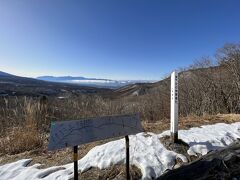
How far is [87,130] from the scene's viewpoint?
9.46 feet

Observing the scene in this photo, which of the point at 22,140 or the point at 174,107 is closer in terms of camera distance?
the point at 174,107

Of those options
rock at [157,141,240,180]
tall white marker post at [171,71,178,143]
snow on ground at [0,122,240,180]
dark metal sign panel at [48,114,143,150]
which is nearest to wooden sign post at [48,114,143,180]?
dark metal sign panel at [48,114,143,150]

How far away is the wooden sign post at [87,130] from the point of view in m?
2.60

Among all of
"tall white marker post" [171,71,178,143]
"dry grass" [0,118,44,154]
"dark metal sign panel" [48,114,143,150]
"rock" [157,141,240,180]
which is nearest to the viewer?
"dark metal sign panel" [48,114,143,150]

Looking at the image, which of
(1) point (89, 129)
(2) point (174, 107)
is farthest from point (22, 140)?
(2) point (174, 107)

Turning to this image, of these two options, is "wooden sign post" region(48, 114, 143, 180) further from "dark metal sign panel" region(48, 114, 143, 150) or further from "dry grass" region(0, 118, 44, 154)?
"dry grass" region(0, 118, 44, 154)

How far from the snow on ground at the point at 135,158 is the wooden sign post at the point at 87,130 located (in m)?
0.47

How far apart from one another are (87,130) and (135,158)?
111cm

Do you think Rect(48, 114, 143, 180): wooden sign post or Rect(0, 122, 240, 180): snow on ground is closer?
Rect(48, 114, 143, 180): wooden sign post

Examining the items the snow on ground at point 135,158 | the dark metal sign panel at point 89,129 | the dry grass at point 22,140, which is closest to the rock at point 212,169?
the snow on ground at point 135,158

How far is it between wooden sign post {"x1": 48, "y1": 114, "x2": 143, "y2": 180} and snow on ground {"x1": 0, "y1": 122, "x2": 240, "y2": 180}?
0.47 meters

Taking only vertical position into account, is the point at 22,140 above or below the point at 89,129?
below

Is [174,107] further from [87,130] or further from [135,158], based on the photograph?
[87,130]

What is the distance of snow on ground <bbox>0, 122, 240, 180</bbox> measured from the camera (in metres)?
3.46
